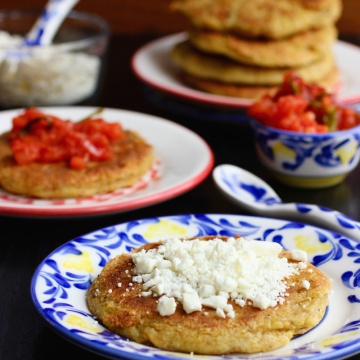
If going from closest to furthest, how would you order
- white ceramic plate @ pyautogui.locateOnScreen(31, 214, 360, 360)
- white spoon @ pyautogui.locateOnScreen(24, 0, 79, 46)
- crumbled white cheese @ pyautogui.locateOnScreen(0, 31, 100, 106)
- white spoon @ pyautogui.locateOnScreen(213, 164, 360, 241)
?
white ceramic plate @ pyautogui.locateOnScreen(31, 214, 360, 360), white spoon @ pyautogui.locateOnScreen(213, 164, 360, 241), crumbled white cheese @ pyautogui.locateOnScreen(0, 31, 100, 106), white spoon @ pyautogui.locateOnScreen(24, 0, 79, 46)

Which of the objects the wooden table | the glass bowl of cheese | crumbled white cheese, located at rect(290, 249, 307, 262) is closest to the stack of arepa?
the wooden table

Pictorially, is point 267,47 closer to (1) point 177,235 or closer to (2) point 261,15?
(2) point 261,15

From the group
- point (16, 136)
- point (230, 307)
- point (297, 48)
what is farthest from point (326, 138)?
point (230, 307)

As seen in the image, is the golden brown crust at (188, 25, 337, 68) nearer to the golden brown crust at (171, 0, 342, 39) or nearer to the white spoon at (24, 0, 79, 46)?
the golden brown crust at (171, 0, 342, 39)

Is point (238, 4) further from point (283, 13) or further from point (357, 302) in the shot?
point (357, 302)

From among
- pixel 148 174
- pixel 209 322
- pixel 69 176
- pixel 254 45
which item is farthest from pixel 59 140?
pixel 209 322

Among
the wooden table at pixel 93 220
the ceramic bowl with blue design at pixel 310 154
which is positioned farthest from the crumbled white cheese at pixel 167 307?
the ceramic bowl with blue design at pixel 310 154
